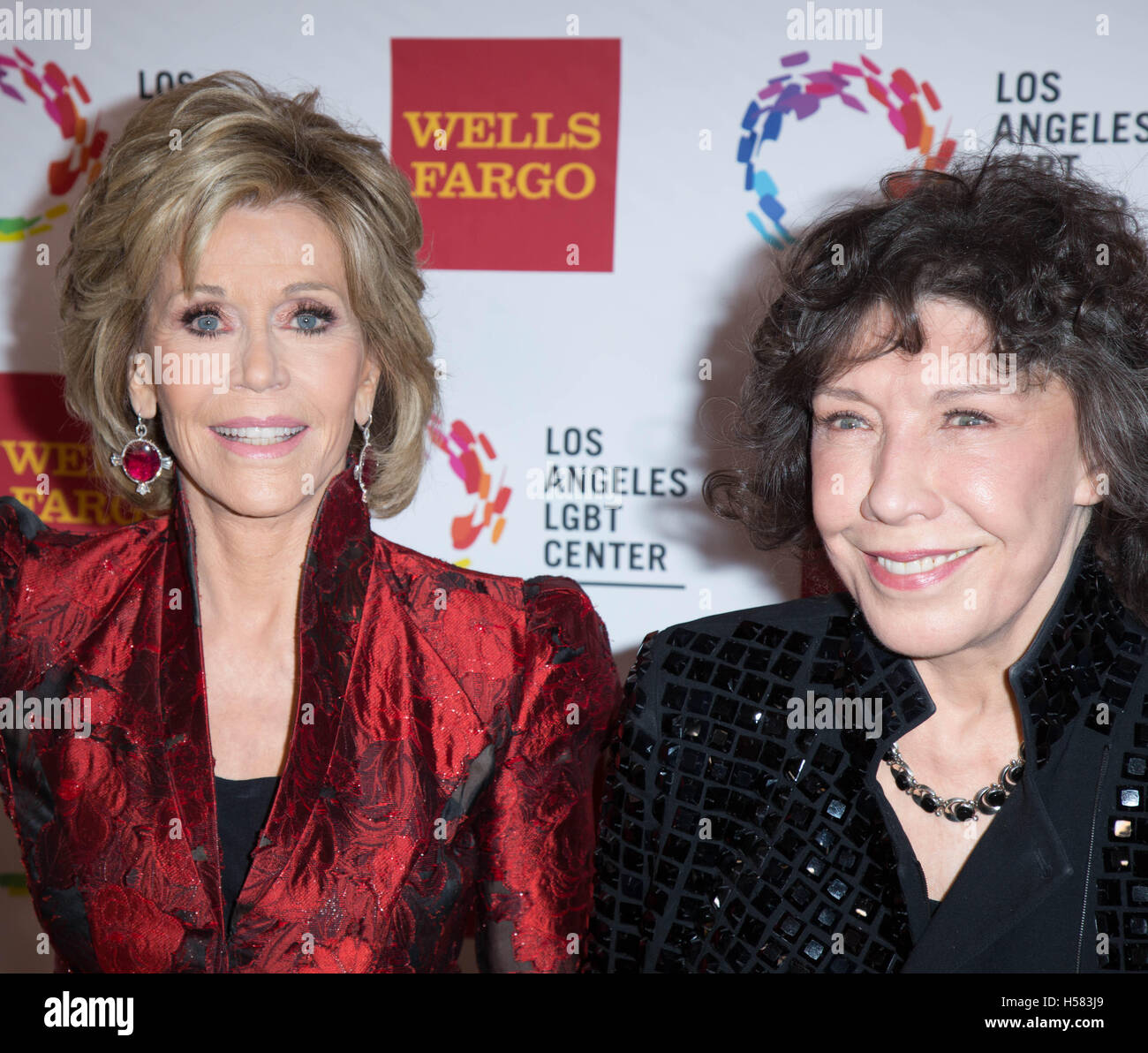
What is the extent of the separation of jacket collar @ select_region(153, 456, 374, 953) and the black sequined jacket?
39 cm

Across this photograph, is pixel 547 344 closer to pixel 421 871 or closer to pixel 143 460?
pixel 143 460

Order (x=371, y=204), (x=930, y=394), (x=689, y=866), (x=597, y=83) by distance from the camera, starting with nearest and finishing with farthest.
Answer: (x=930, y=394), (x=689, y=866), (x=371, y=204), (x=597, y=83)

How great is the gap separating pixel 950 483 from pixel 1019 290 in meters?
0.22

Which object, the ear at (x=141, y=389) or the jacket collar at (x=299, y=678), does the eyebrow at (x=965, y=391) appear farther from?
the ear at (x=141, y=389)

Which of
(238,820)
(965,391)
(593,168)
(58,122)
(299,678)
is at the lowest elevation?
(238,820)

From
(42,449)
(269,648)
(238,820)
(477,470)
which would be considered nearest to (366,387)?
(269,648)

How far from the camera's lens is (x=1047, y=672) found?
1.35 metres

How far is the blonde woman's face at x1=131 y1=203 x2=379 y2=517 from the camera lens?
1.57 meters

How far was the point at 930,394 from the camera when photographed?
4.18 ft

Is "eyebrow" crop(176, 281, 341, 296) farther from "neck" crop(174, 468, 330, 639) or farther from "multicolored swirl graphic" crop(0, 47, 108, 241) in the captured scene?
"multicolored swirl graphic" crop(0, 47, 108, 241)

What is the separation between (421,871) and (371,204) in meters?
0.91

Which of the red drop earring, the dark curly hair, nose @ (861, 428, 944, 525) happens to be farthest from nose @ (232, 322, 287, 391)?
nose @ (861, 428, 944, 525)

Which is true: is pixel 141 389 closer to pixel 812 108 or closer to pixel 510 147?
pixel 510 147
